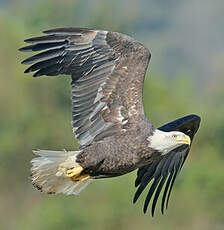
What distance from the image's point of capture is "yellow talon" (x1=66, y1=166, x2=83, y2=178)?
1209cm

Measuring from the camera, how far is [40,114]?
30469 millimetres

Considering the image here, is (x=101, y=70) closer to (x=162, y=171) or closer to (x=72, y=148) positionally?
(x=162, y=171)

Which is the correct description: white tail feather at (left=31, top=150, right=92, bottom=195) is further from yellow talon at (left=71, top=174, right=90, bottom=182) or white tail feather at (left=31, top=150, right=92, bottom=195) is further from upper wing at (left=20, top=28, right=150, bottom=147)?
upper wing at (left=20, top=28, right=150, bottom=147)

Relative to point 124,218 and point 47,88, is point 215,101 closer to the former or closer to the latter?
point 47,88

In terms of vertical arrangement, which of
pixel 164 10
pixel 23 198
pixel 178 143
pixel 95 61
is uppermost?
pixel 95 61

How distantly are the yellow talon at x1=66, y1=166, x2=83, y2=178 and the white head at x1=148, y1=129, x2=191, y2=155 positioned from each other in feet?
2.87

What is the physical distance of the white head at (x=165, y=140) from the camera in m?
11.8

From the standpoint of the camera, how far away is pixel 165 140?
468 inches

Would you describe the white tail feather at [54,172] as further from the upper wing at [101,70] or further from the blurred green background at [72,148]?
the blurred green background at [72,148]

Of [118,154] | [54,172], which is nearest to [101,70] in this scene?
[118,154]

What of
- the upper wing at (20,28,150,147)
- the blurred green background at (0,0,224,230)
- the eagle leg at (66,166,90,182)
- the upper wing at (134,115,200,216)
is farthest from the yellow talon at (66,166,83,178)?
the blurred green background at (0,0,224,230)

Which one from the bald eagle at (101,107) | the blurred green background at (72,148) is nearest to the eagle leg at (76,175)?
the bald eagle at (101,107)

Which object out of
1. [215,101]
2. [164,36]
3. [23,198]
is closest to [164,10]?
[164,36]

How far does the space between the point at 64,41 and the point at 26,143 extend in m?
16.9
